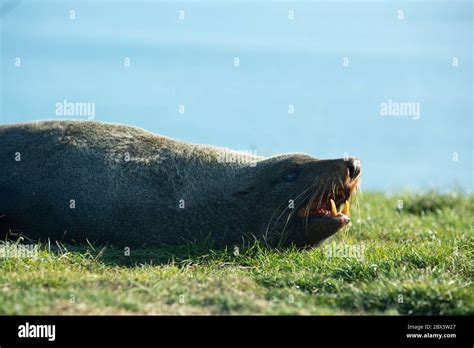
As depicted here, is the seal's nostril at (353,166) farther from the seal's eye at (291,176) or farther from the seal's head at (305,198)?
the seal's eye at (291,176)

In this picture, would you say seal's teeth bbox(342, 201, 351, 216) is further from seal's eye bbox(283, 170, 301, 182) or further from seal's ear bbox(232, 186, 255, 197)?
seal's ear bbox(232, 186, 255, 197)

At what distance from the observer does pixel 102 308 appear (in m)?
6.08

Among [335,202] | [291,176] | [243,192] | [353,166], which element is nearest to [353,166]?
[353,166]

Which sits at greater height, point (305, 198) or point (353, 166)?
point (353, 166)

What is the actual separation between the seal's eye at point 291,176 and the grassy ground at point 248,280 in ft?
2.88

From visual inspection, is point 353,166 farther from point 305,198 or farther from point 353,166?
point 305,198

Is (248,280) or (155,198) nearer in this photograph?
→ (248,280)

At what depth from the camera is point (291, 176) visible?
8.93 m

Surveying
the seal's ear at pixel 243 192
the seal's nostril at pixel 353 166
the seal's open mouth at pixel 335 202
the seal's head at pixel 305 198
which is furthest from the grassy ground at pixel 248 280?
the seal's nostril at pixel 353 166

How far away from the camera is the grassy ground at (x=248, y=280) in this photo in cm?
628

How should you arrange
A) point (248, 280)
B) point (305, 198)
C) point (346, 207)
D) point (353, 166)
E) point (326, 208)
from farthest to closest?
point (346, 207)
point (326, 208)
point (305, 198)
point (353, 166)
point (248, 280)

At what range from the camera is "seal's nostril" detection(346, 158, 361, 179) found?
841 cm

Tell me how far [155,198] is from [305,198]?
1733 mm

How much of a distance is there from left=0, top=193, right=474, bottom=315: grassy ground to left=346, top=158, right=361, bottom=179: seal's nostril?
2.87ft
